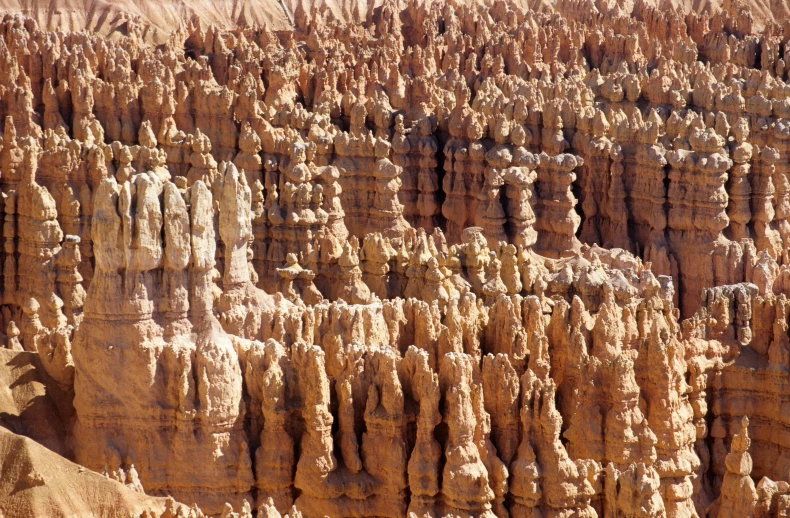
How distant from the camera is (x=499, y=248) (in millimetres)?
36094

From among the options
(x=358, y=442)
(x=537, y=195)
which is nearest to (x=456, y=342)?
(x=358, y=442)

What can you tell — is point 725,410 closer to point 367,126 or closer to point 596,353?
point 596,353

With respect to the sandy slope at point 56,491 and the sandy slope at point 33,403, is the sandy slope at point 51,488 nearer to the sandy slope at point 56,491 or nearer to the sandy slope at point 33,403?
the sandy slope at point 56,491

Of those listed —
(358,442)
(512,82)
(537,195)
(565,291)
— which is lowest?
(358,442)

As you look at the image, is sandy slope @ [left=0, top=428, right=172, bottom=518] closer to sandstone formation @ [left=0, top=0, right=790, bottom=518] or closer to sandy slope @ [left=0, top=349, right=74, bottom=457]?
sandstone formation @ [left=0, top=0, right=790, bottom=518]

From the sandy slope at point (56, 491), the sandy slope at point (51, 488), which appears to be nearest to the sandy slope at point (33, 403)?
the sandy slope at point (51, 488)

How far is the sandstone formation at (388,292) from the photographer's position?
23.9 metres

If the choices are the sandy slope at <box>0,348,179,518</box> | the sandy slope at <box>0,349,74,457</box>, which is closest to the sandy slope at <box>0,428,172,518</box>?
the sandy slope at <box>0,348,179,518</box>

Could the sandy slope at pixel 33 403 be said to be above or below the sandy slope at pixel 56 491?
above

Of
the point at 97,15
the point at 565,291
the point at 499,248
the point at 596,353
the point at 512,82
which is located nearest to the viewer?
the point at 596,353

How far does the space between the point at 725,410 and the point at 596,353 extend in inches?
116

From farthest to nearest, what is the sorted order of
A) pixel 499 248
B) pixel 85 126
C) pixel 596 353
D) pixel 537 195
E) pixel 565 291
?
pixel 85 126
pixel 537 195
pixel 499 248
pixel 565 291
pixel 596 353

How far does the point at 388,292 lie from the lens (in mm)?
34031

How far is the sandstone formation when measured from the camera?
23922mm
